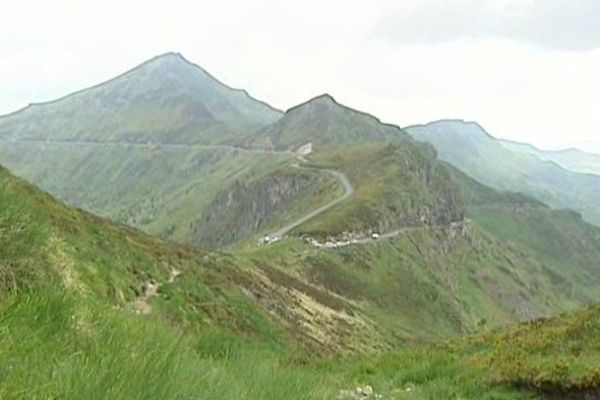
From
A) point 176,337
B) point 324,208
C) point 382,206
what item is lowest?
point 324,208

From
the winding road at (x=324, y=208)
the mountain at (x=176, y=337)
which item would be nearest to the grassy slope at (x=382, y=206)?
the winding road at (x=324, y=208)

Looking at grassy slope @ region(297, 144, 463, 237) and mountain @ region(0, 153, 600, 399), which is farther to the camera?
grassy slope @ region(297, 144, 463, 237)

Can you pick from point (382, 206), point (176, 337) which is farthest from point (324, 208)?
point (176, 337)

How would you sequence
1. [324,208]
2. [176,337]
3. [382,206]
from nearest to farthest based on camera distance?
1. [176,337]
2. [324,208]
3. [382,206]

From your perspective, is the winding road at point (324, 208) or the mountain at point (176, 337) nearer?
the mountain at point (176, 337)

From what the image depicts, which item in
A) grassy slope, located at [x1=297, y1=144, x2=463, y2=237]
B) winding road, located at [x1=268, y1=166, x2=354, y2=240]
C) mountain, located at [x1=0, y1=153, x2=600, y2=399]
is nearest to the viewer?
mountain, located at [x1=0, y1=153, x2=600, y2=399]

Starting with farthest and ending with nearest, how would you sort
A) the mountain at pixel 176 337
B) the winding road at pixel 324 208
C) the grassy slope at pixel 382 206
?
the grassy slope at pixel 382 206 → the winding road at pixel 324 208 → the mountain at pixel 176 337

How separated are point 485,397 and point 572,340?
4.09m

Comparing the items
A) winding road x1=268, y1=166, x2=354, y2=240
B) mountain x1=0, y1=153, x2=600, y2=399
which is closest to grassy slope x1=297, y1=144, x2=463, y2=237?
winding road x1=268, y1=166, x2=354, y2=240

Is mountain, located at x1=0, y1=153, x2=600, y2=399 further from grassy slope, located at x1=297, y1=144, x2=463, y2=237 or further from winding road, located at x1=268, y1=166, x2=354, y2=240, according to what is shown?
grassy slope, located at x1=297, y1=144, x2=463, y2=237

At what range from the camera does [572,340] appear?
51.0ft

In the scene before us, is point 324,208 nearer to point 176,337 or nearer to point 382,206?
point 382,206

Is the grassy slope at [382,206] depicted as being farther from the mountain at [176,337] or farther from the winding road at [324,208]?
the mountain at [176,337]

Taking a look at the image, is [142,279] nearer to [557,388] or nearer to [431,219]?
[557,388]
